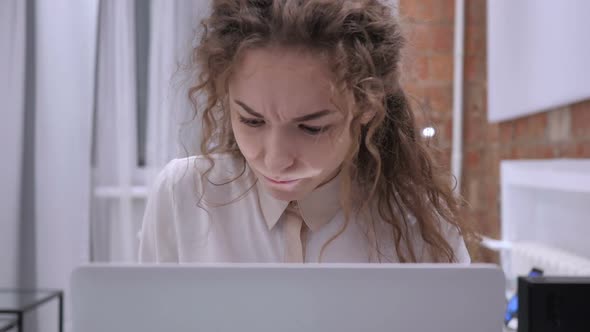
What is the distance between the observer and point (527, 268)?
1851 mm

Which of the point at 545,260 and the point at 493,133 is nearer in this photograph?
the point at 545,260

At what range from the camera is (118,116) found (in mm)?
2416

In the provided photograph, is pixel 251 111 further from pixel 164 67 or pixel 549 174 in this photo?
pixel 164 67

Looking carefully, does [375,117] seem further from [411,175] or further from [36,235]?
[36,235]

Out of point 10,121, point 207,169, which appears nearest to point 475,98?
point 207,169

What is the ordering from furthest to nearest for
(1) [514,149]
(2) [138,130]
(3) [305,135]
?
(2) [138,130], (1) [514,149], (3) [305,135]

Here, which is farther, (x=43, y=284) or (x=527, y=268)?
(x=43, y=284)

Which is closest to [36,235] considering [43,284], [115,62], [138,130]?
[43,284]

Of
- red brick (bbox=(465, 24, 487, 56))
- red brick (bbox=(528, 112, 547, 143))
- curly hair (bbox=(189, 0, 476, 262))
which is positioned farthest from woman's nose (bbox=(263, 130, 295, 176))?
red brick (bbox=(465, 24, 487, 56))

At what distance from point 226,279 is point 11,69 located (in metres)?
2.23

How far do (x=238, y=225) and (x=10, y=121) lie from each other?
1.70m

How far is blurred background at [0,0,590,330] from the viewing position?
2.30m

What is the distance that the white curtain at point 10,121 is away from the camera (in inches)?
91.1

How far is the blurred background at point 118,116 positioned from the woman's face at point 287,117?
1277 millimetres
